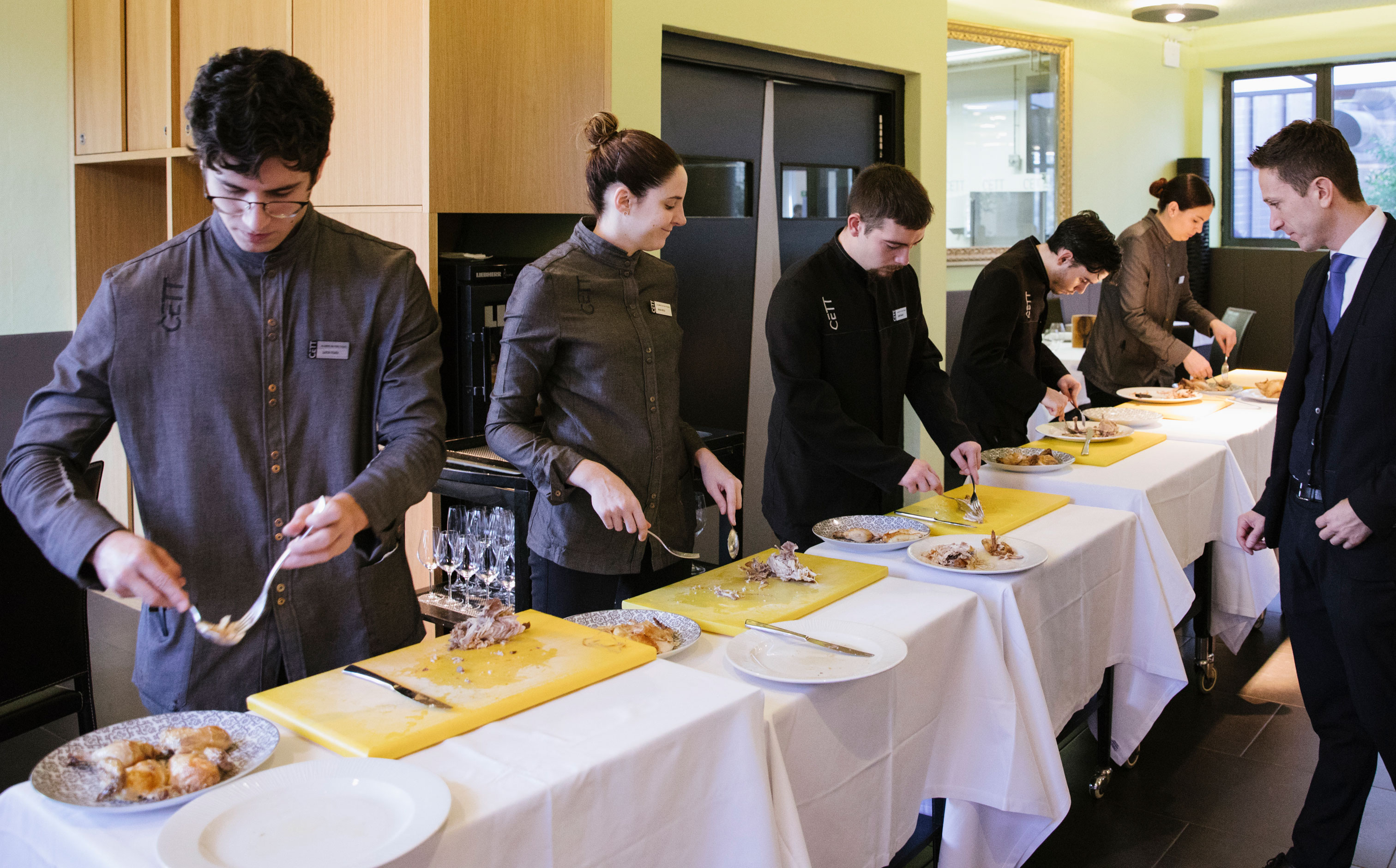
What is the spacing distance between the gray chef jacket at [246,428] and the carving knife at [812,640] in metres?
0.56

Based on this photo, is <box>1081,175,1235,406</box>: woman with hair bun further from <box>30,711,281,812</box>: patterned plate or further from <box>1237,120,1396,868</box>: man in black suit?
<box>30,711,281,812</box>: patterned plate

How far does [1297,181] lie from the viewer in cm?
227

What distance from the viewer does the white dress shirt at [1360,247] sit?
2.20 m

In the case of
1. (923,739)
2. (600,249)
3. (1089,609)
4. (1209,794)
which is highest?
(600,249)

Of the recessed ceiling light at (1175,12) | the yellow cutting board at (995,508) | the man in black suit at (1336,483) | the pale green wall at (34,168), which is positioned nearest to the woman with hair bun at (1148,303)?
the yellow cutting board at (995,508)

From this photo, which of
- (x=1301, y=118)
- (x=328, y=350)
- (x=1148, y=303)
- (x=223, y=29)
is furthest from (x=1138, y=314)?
(x=1301, y=118)

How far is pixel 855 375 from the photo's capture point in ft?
8.67

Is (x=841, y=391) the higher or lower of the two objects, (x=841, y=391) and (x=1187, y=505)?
the higher

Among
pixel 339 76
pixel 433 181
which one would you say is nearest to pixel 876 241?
pixel 433 181

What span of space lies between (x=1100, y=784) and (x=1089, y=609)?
674 millimetres

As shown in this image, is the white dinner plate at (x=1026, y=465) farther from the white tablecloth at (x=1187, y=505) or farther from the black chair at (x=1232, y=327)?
the black chair at (x=1232, y=327)

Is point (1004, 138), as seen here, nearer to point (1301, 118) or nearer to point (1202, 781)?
point (1301, 118)

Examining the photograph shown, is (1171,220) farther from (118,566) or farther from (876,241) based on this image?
(118,566)

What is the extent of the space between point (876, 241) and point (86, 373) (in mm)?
1657
